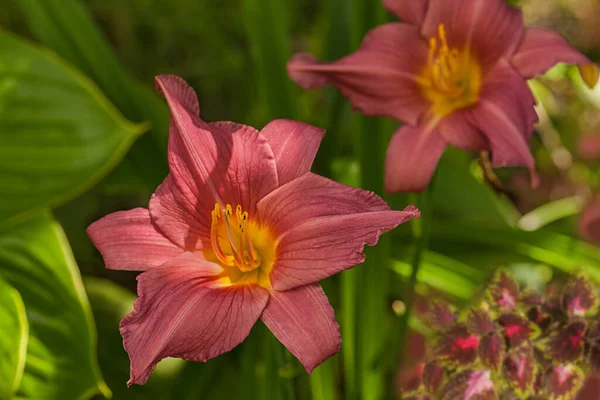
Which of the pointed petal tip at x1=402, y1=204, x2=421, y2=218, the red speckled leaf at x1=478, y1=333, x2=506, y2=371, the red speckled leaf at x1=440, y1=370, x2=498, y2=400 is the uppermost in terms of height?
the pointed petal tip at x1=402, y1=204, x2=421, y2=218

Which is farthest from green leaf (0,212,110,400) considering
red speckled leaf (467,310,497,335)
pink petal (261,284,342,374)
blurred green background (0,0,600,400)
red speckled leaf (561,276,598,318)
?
red speckled leaf (561,276,598,318)

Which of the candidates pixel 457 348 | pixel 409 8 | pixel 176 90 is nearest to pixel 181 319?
pixel 176 90

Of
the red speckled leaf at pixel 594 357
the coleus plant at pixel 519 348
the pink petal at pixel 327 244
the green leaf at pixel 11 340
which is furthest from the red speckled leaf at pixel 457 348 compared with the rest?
the green leaf at pixel 11 340

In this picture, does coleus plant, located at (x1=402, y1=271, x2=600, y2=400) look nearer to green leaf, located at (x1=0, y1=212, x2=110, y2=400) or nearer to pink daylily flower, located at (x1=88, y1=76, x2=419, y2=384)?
pink daylily flower, located at (x1=88, y1=76, x2=419, y2=384)

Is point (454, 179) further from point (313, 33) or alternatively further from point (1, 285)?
point (1, 285)

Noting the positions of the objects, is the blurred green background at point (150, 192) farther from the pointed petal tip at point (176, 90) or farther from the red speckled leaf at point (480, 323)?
the pointed petal tip at point (176, 90)

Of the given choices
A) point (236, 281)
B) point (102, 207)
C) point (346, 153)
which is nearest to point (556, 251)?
point (346, 153)

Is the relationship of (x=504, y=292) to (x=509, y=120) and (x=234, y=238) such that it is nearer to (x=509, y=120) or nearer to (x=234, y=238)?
(x=509, y=120)

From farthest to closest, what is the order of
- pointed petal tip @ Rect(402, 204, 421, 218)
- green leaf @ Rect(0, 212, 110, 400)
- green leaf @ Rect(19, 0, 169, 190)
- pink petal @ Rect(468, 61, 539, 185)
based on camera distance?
green leaf @ Rect(19, 0, 169, 190) < green leaf @ Rect(0, 212, 110, 400) < pink petal @ Rect(468, 61, 539, 185) < pointed petal tip @ Rect(402, 204, 421, 218)
